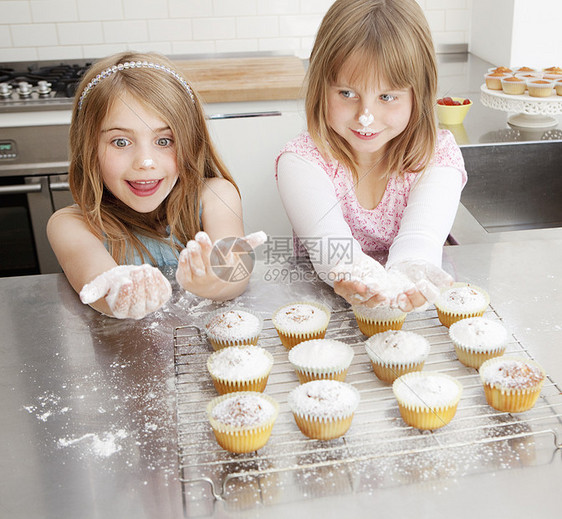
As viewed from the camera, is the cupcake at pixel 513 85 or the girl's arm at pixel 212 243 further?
the cupcake at pixel 513 85

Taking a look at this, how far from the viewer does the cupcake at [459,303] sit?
1127 mm

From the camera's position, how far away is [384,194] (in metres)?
1.55

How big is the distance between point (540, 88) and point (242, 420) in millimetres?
1767

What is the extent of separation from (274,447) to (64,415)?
32 cm

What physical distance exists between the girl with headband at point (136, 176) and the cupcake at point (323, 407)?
0.32 m

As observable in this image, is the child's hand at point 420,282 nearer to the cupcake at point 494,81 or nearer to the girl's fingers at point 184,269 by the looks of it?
the girl's fingers at point 184,269

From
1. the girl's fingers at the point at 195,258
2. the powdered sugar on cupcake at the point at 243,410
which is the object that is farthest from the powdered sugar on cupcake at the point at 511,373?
the girl's fingers at the point at 195,258

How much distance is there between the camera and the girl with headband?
1331 millimetres

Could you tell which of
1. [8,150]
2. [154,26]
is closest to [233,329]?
[8,150]

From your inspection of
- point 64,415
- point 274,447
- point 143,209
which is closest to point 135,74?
point 143,209

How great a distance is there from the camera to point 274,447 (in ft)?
2.86

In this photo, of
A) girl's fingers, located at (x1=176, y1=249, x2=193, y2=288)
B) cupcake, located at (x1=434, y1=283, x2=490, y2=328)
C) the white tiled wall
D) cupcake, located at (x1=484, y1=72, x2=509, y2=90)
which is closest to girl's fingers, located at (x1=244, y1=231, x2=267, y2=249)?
girl's fingers, located at (x1=176, y1=249, x2=193, y2=288)

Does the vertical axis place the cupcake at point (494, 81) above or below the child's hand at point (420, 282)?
above

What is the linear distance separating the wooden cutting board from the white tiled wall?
0.15 m
